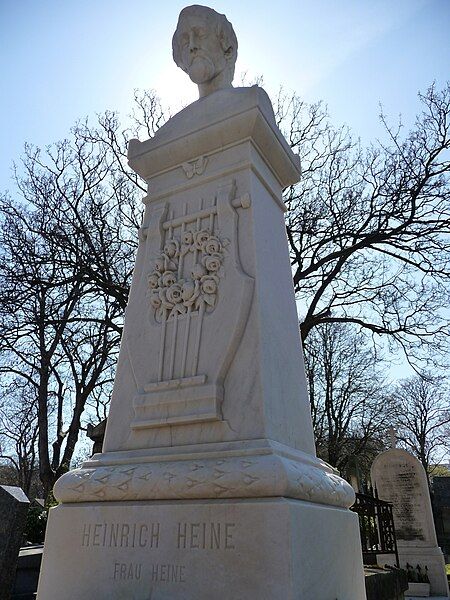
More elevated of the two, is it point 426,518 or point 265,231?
point 265,231

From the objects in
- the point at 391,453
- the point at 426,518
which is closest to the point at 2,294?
the point at 391,453

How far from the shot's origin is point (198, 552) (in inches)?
88.4

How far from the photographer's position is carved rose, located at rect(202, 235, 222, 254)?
3.22m

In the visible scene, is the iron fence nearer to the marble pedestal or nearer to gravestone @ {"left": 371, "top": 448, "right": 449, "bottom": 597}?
gravestone @ {"left": 371, "top": 448, "right": 449, "bottom": 597}

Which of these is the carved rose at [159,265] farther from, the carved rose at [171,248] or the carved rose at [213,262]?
the carved rose at [213,262]

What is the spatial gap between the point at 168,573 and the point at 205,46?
4150mm

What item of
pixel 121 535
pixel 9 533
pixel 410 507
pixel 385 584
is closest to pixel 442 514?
pixel 410 507

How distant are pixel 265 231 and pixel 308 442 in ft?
4.97

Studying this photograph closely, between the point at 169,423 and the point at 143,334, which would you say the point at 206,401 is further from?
the point at 143,334

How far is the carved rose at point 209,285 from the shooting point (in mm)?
3072

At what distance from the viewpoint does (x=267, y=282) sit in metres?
3.18

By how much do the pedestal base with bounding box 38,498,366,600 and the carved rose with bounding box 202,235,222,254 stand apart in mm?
1611

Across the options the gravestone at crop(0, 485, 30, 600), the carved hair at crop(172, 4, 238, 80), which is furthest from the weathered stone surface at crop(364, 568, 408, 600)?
the carved hair at crop(172, 4, 238, 80)

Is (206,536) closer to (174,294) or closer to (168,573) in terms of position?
(168,573)
